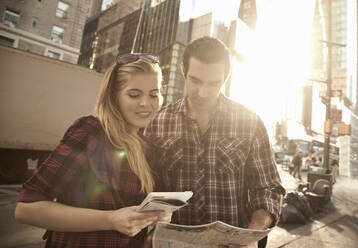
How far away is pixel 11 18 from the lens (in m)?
28.7

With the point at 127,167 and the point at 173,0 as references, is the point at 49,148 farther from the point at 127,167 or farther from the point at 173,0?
the point at 173,0

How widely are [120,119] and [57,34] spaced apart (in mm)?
37688

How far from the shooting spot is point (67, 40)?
33.3m

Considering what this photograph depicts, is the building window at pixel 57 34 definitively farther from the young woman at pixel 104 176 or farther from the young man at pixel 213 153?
the young woman at pixel 104 176

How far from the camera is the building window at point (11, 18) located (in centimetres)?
2823

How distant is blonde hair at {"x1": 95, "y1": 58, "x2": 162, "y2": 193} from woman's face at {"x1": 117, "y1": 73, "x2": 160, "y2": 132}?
0.03 m

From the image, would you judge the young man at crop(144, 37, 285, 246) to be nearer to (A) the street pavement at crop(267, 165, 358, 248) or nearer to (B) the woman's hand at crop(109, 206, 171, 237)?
(B) the woman's hand at crop(109, 206, 171, 237)

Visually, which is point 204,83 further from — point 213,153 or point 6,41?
point 6,41

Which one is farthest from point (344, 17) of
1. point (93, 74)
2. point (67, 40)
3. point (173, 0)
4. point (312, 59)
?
point (93, 74)

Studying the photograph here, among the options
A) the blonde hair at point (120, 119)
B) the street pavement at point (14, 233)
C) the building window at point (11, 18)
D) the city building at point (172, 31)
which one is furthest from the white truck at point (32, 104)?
the city building at point (172, 31)

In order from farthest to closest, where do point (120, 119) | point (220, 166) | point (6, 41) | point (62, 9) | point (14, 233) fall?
point (62, 9) < point (6, 41) < point (14, 233) < point (220, 166) < point (120, 119)

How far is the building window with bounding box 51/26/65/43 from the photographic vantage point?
32438mm

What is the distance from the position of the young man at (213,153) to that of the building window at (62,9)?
37976 millimetres

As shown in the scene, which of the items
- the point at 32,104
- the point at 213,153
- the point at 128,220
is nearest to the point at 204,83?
the point at 213,153
